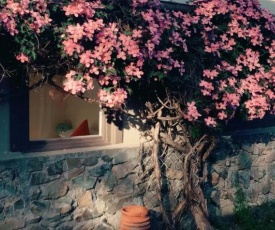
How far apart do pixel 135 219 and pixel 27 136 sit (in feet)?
4.54

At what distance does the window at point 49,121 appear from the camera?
174 inches

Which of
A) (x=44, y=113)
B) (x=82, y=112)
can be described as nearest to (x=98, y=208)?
(x=82, y=112)

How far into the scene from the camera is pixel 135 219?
4.87 metres

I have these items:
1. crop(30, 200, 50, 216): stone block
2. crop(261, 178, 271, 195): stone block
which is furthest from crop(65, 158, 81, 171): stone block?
crop(261, 178, 271, 195): stone block

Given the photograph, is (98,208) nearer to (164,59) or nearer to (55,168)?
(55,168)

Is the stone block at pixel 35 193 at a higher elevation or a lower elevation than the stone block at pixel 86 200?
higher

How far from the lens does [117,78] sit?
14.4ft

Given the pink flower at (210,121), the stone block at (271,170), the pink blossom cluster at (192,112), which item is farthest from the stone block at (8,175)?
the stone block at (271,170)

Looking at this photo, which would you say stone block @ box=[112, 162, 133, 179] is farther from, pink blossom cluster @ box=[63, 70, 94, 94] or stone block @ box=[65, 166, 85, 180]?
pink blossom cluster @ box=[63, 70, 94, 94]

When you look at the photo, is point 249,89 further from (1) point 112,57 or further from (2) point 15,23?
(2) point 15,23

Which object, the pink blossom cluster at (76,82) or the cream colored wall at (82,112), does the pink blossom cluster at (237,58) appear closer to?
the cream colored wall at (82,112)

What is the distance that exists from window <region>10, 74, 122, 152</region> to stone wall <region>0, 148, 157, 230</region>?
0.46ft

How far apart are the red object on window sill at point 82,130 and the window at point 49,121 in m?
0.03

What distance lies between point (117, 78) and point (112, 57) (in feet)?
0.65
